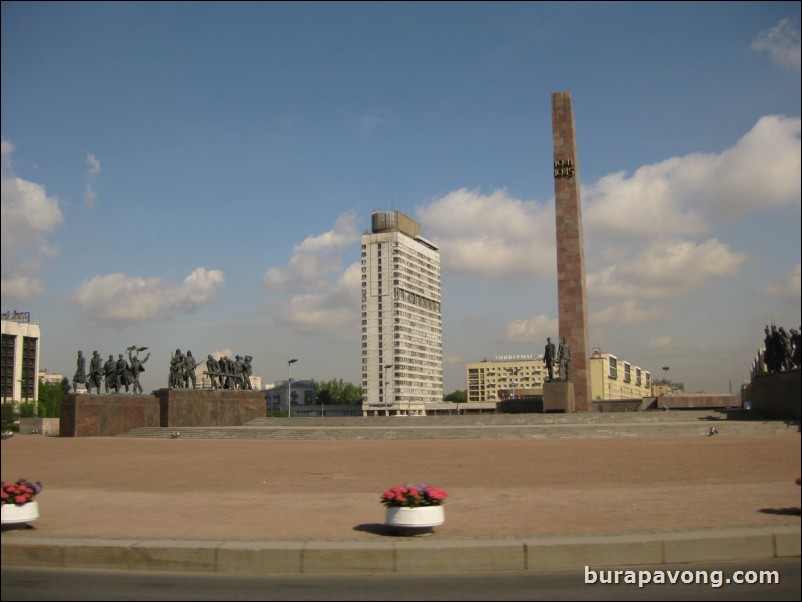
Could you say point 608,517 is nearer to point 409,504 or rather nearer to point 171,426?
point 409,504

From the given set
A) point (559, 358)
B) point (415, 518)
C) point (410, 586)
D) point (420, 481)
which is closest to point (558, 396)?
point (559, 358)

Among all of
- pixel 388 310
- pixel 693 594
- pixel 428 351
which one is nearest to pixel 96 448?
pixel 693 594

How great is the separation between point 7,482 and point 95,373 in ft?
98.1

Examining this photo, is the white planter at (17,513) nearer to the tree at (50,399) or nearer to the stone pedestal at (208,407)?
the stone pedestal at (208,407)

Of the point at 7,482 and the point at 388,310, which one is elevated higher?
the point at 388,310

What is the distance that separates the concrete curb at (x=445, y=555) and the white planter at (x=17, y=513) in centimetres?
144

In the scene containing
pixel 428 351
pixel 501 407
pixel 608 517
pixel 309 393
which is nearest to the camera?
pixel 608 517

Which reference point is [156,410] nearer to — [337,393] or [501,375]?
[337,393]

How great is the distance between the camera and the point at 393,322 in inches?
5108

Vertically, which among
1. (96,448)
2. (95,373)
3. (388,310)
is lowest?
(96,448)

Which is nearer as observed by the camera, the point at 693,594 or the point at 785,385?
the point at 693,594

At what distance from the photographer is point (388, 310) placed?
130 meters

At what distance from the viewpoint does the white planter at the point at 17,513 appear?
9680 millimetres

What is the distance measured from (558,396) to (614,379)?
103m
